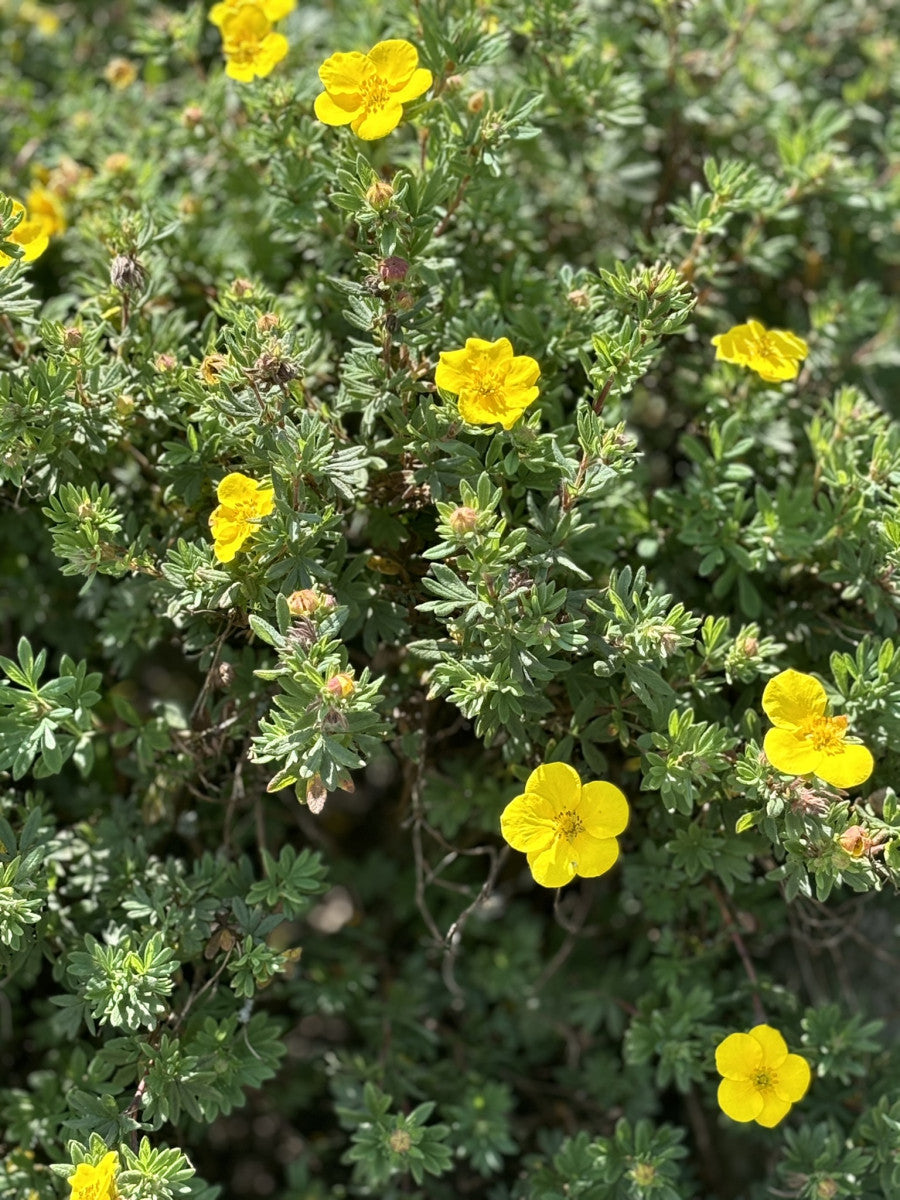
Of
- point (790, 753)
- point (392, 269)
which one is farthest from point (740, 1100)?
point (392, 269)

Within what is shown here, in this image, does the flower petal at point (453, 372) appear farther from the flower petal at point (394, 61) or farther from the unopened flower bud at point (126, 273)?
the unopened flower bud at point (126, 273)

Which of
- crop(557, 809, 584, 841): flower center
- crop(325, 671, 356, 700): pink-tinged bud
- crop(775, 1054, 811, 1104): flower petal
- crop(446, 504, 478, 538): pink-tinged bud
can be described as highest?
crop(446, 504, 478, 538): pink-tinged bud

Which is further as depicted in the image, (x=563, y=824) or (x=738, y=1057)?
(x=738, y=1057)

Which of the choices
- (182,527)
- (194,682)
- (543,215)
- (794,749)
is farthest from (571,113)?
(194,682)

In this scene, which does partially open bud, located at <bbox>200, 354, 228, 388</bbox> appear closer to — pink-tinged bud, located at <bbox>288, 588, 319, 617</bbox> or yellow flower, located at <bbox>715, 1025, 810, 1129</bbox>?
pink-tinged bud, located at <bbox>288, 588, 319, 617</bbox>

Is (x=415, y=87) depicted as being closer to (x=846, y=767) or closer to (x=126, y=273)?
(x=126, y=273)

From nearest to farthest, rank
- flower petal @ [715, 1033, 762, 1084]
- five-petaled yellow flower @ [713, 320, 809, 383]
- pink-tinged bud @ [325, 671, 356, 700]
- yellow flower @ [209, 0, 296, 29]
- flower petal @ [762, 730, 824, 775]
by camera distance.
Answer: pink-tinged bud @ [325, 671, 356, 700]
flower petal @ [762, 730, 824, 775]
flower petal @ [715, 1033, 762, 1084]
five-petaled yellow flower @ [713, 320, 809, 383]
yellow flower @ [209, 0, 296, 29]

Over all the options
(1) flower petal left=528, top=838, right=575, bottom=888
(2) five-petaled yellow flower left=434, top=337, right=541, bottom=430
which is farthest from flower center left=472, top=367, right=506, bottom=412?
(1) flower petal left=528, top=838, right=575, bottom=888
